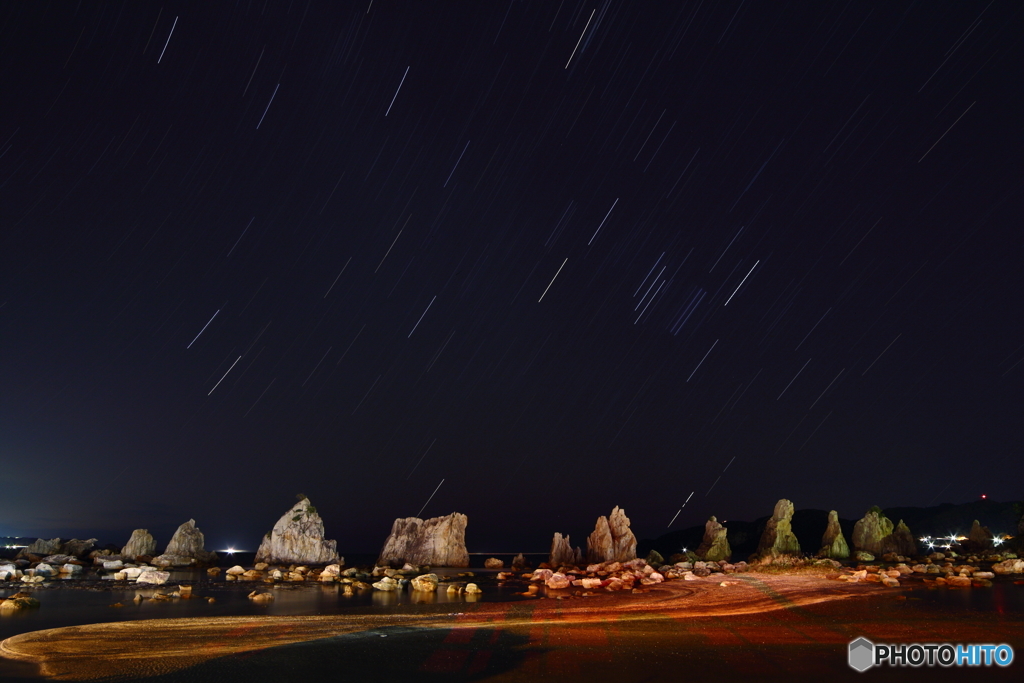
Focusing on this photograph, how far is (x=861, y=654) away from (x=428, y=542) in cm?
9991

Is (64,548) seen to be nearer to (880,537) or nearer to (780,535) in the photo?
(780,535)

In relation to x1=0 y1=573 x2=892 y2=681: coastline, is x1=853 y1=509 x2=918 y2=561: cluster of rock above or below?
below

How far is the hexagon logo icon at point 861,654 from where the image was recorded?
21.8 metres

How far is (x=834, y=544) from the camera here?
115000mm

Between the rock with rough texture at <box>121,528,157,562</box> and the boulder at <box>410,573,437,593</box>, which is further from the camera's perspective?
the rock with rough texture at <box>121,528,157,562</box>

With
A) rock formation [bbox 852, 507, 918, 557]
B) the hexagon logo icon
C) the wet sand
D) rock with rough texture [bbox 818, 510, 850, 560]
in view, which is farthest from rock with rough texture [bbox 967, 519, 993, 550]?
the hexagon logo icon

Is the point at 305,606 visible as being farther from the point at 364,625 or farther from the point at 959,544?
the point at 959,544

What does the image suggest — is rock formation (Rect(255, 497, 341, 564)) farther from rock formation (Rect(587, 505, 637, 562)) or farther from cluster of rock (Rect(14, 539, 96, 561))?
rock formation (Rect(587, 505, 637, 562))

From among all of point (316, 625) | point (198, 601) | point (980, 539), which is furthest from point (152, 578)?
point (980, 539)

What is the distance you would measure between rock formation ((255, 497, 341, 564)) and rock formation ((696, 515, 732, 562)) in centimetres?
6603

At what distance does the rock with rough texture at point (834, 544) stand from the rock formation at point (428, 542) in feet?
225

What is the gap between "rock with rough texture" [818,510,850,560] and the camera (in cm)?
11350

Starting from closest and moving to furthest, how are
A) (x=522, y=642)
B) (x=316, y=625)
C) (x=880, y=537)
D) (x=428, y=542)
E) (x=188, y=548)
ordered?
(x=522, y=642)
(x=316, y=625)
(x=188, y=548)
(x=428, y=542)
(x=880, y=537)

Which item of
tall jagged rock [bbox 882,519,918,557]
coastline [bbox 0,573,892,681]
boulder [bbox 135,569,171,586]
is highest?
coastline [bbox 0,573,892,681]
